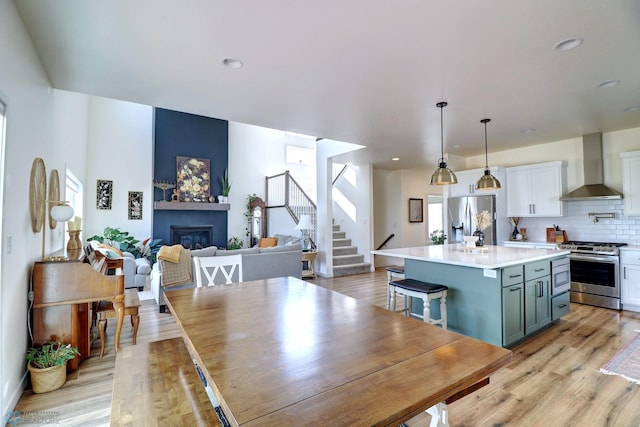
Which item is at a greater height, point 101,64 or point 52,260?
point 101,64

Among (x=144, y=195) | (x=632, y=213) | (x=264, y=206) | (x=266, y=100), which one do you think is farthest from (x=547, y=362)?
(x=144, y=195)

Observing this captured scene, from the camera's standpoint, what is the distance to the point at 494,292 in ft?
9.39

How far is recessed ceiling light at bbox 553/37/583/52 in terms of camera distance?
7.34 ft

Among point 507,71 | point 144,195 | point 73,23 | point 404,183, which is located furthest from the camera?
point 404,183

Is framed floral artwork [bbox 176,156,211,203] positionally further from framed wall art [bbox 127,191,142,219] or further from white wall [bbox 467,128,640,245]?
white wall [bbox 467,128,640,245]

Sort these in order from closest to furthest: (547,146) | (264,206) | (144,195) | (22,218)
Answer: (22,218), (547,146), (144,195), (264,206)

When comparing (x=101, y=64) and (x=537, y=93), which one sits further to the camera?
(x=537, y=93)

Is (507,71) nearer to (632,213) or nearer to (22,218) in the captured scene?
(632,213)

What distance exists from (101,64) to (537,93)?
4148mm

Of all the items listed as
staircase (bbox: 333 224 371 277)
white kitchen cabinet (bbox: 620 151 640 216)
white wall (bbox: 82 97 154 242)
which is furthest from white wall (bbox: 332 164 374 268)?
white wall (bbox: 82 97 154 242)

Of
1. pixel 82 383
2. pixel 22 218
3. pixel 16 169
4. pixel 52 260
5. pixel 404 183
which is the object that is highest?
pixel 404 183

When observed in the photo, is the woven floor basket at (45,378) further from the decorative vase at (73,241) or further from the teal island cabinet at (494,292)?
the teal island cabinet at (494,292)

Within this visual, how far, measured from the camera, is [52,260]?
2.54m

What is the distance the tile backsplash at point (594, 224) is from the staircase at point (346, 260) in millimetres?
3423
